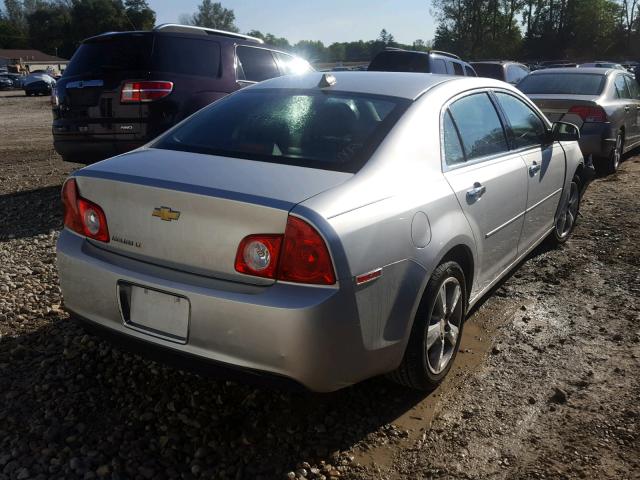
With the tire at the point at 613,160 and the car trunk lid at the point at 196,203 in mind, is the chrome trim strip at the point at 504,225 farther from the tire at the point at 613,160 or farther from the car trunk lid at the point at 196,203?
the tire at the point at 613,160

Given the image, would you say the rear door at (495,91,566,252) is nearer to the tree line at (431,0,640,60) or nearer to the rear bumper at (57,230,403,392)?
the rear bumper at (57,230,403,392)

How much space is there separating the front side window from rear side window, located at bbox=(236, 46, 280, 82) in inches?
150

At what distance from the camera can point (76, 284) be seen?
8.91ft

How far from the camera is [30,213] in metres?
6.42

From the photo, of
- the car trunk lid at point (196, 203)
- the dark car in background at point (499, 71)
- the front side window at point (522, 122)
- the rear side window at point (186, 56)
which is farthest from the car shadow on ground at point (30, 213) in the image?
the dark car in background at point (499, 71)

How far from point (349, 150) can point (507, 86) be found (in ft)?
6.57

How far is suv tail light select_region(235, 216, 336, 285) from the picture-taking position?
2.23 m

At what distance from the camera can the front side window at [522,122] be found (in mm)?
4078

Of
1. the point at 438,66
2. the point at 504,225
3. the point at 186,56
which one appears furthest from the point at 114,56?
the point at 438,66

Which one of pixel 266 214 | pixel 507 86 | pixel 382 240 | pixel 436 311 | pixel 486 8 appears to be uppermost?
pixel 486 8

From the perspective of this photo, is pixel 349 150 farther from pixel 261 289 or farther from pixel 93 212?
pixel 93 212

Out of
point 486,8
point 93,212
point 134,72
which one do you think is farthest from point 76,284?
point 486,8

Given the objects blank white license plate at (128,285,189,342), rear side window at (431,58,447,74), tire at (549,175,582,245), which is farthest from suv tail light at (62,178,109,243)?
rear side window at (431,58,447,74)

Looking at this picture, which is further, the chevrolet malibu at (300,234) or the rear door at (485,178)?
the rear door at (485,178)
